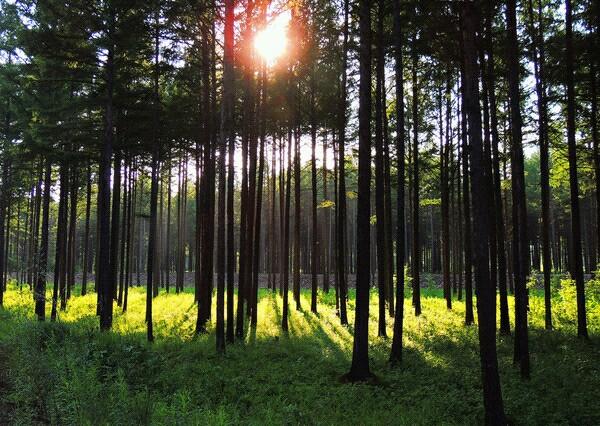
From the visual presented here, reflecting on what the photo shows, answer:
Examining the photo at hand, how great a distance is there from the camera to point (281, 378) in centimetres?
996

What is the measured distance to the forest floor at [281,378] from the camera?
6684mm

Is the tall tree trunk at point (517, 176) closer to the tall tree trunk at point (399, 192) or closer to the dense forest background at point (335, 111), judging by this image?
the dense forest background at point (335, 111)

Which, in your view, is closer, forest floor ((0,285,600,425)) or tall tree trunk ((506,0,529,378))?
forest floor ((0,285,600,425))

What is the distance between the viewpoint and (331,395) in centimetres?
873

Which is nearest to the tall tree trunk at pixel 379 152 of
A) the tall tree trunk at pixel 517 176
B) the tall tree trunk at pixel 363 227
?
the tall tree trunk at pixel 363 227

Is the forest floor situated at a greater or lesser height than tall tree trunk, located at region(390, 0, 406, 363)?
lesser

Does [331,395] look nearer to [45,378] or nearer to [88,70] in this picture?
[45,378]

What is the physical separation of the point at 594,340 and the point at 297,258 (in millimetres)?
10533

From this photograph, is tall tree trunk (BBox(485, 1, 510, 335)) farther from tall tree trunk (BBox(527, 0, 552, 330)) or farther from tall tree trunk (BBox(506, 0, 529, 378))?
tall tree trunk (BBox(506, 0, 529, 378))

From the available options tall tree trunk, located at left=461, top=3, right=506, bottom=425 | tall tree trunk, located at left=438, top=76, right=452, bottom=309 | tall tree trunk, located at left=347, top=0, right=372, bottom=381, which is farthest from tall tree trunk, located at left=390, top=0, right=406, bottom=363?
tall tree trunk, located at left=438, top=76, right=452, bottom=309

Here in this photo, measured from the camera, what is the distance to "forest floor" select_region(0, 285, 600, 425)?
668 cm

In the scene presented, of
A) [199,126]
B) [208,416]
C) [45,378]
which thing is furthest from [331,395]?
[199,126]

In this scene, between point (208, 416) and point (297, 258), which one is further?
point (297, 258)

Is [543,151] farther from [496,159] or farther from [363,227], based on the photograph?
[363,227]
